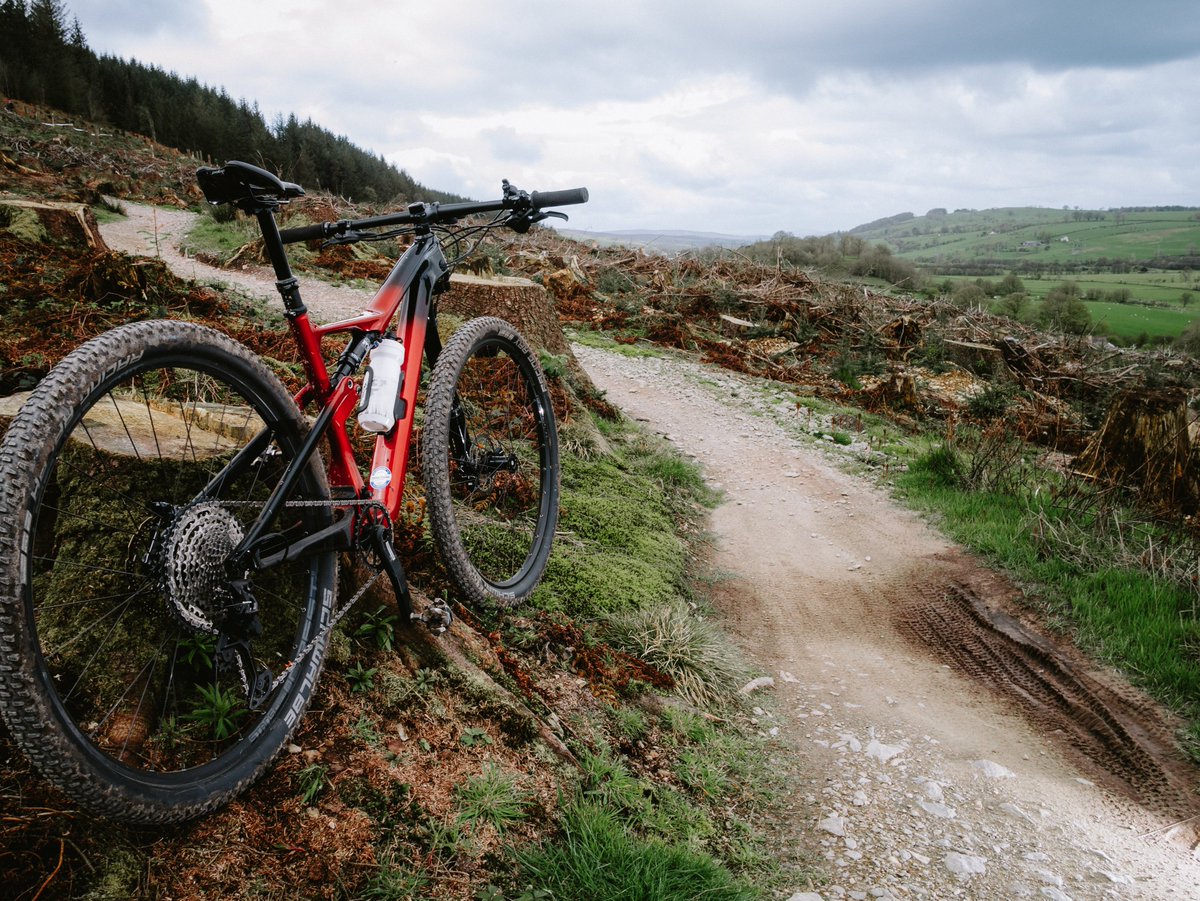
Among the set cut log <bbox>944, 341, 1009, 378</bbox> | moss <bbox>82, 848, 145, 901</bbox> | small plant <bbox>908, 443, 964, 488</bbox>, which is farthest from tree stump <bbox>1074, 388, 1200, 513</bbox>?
moss <bbox>82, 848, 145, 901</bbox>

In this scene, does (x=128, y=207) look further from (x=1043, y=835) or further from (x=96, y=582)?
(x=1043, y=835)

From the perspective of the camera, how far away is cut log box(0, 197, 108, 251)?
7.03 m

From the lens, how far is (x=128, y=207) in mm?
18812

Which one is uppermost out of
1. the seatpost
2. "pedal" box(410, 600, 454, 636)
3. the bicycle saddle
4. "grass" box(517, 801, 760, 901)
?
the bicycle saddle

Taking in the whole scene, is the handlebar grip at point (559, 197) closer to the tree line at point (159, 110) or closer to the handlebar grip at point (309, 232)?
the handlebar grip at point (309, 232)

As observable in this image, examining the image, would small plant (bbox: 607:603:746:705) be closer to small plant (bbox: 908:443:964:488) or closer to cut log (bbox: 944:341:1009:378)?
small plant (bbox: 908:443:964:488)

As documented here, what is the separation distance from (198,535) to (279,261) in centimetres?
97

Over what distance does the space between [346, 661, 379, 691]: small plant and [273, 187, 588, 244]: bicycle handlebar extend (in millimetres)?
1708

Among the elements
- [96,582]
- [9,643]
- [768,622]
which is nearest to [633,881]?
[9,643]

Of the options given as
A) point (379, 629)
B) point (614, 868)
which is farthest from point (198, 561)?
point (614, 868)

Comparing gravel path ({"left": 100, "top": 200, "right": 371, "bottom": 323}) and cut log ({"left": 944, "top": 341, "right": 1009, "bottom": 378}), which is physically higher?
gravel path ({"left": 100, "top": 200, "right": 371, "bottom": 323})

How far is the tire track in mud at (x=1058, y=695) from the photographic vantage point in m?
3.58

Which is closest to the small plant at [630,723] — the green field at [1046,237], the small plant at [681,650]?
the small plant at [681,650]

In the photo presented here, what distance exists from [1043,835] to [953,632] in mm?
1979
